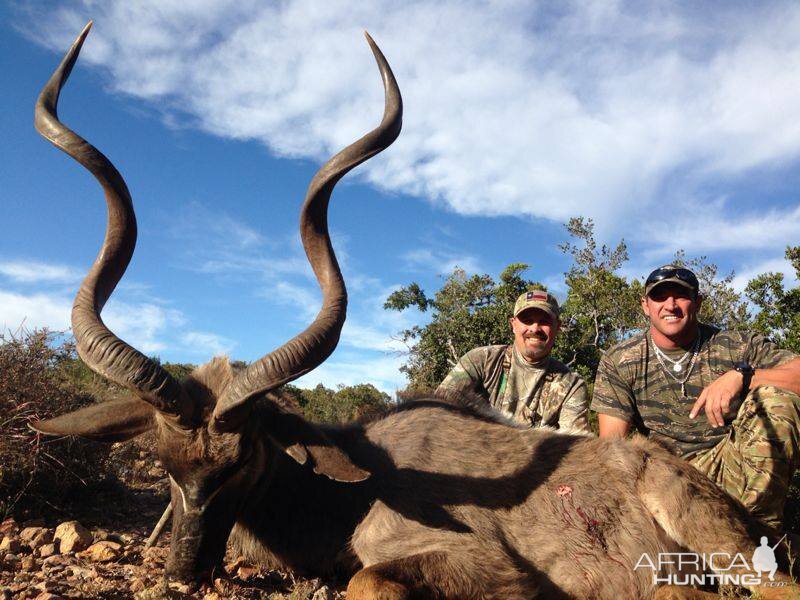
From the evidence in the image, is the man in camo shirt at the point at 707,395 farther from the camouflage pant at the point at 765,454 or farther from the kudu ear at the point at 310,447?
the kudu ear at the point at 310,447

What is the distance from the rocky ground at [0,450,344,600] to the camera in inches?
141

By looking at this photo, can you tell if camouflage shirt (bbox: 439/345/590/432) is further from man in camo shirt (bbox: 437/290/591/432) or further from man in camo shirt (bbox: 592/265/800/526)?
man in camo shirt (bbox: 592/265/800/526)

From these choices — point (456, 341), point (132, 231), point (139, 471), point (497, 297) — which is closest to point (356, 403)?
point (456, 341)

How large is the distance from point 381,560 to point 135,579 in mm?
1440

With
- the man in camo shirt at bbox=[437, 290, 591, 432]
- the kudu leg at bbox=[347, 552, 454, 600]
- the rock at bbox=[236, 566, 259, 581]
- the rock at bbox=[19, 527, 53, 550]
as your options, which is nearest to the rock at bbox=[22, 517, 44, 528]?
the rock at bbox=[19, 527, 53, 550]

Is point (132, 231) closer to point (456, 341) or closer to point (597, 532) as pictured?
point (597, 532)

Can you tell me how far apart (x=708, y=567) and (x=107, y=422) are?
12.7 feet

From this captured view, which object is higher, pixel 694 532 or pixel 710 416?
pixel 710 416

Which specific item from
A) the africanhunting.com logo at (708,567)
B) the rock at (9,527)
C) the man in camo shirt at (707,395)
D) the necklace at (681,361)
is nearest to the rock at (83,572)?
the rock at (9,527)

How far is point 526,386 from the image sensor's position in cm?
688

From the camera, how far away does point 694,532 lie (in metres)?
4.04

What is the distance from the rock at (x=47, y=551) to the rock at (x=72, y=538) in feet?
0.20

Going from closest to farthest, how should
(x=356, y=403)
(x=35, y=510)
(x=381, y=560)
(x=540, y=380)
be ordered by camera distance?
(x=381, y=560) → (x=35, y=510) → (x=540, y=380) → (x=356, y=403)

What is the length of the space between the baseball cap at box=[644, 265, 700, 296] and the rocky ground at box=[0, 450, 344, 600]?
12.5ft
